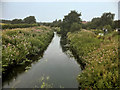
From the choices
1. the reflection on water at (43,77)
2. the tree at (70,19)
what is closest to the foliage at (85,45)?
the reflection on water at (43,77)

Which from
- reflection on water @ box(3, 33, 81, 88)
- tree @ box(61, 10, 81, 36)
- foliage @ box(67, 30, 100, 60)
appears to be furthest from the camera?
tree @ box(61, 10, 81, 36)

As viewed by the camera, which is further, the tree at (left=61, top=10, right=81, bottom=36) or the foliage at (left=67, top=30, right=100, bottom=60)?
the tree at (left=61, top=10, right=81, bottom=36)

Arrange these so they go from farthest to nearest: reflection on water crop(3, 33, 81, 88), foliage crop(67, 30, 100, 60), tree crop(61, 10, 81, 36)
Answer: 1. tree crop(61, 10, 81, 36)
2. foliage crop(67, 30, 100, 60)
3. reflection on water crop(3, 33, 81, 88)

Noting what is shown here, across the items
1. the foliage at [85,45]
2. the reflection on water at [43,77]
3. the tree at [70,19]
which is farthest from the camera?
the tree at [70,19]

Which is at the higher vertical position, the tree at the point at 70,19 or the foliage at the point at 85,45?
the tree at the point at 70,19

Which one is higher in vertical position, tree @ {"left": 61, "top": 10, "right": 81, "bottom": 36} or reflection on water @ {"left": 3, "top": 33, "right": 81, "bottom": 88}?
tree @ {"left": 61, "top": 10, "right": 81, "bottom": 36}

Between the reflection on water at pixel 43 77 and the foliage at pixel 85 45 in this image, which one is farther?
the foliage at pixel 85 45

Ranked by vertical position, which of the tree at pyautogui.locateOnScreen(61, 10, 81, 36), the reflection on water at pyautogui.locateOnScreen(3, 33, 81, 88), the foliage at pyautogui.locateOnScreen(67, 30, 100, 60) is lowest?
the reflection on water at pyautogui.locateOnScreen(3, 33, 81, 88)

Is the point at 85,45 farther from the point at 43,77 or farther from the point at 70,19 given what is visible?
the point at 70,19

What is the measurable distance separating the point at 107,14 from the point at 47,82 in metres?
33.7

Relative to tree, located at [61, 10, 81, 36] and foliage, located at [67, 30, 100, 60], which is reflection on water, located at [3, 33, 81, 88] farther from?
tree, located at [61, 10, 81, 36]

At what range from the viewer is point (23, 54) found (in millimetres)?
8555

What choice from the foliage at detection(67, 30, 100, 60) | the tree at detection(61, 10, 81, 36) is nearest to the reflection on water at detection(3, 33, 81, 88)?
the foliage at detection(67, 30, 100, 60)

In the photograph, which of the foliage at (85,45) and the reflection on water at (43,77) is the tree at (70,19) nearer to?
the foliage at (85,45)
